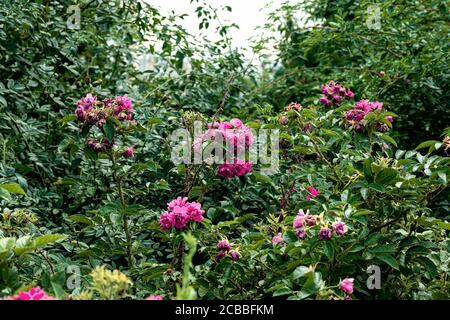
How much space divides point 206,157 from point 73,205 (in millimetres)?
943

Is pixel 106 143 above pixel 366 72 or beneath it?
beneath

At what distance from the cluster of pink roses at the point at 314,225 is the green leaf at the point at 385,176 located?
0.26 metres

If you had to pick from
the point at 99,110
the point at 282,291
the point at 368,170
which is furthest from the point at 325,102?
the point at 282,291

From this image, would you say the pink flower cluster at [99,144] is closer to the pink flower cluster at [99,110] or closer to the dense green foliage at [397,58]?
the pink flower cluster at [99,110]

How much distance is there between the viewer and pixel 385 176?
209 cm

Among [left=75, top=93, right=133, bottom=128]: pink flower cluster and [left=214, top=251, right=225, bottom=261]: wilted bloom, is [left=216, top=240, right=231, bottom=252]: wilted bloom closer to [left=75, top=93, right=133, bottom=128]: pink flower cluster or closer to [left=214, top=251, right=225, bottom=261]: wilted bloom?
[left=214, top=251, right=225, bottom=261]: wilted bloom

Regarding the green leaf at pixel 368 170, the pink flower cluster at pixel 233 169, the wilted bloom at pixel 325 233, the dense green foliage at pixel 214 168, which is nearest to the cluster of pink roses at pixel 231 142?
the pink flower cluster at pixel 233 169

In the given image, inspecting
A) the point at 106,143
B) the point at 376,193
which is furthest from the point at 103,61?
the point at 376,193

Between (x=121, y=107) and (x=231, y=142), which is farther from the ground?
(x=121, y=107)

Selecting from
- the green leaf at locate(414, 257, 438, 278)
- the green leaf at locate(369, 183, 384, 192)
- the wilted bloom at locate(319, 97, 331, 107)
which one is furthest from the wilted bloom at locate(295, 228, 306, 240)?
the wilted bloom at locate(319, 97, 331, 107)

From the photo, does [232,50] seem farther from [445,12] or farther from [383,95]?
[445,12]

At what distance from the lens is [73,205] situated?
3006 millimetres

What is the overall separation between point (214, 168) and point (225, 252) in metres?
0.36

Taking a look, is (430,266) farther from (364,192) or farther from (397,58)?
(397,58)
